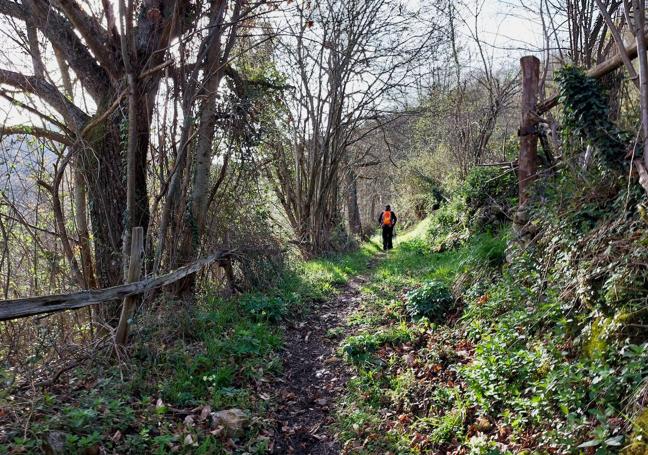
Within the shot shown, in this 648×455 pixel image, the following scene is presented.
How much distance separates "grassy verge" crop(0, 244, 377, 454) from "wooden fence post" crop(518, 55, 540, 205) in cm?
431

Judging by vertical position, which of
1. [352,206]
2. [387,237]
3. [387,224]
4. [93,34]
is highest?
[93,34]

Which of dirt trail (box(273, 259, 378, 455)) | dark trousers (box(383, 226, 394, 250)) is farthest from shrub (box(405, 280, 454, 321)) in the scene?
dark trousers (box(383, 226, 394, 250))

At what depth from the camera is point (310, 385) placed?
16.4ft

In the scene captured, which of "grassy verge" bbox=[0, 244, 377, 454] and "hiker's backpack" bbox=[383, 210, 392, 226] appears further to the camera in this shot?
"hiker's backpack" bbox=[383, 210, 392, 226]

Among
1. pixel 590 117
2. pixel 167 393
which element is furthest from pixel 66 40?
pixel 590 117

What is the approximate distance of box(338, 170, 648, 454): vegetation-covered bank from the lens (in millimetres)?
2893

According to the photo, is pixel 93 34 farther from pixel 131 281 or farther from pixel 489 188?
pixel 489 188

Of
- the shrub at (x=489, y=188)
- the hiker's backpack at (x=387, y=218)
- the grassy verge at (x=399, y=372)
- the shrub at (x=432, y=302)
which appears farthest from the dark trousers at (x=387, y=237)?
the shrub at (x=432, y=302)

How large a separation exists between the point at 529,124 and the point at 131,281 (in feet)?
18.6

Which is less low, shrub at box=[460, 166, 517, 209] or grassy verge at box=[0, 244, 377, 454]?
shrub at box=[460, 166, 517, 209]

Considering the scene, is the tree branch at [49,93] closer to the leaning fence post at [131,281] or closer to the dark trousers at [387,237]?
the leaning fence post at [131,281]

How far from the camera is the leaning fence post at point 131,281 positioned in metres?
4.38

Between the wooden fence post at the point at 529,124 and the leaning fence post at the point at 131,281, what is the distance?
16.7ft

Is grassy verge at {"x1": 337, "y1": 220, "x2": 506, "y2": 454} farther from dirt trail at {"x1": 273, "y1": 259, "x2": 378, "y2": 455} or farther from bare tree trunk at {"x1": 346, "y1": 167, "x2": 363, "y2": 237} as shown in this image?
bare tree trunk at {"x1": 346, "y1": 167, "x2": 363, "y2": 237}
